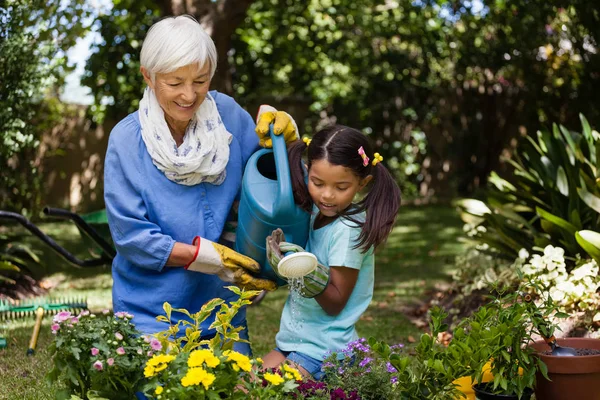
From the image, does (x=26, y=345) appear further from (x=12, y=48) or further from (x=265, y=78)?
(x=265, y=78)

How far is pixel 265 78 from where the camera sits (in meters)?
9.75

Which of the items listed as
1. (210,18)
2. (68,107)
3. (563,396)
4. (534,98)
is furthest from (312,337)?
(68,107)

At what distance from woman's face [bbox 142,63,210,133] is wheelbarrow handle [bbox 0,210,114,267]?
173cm

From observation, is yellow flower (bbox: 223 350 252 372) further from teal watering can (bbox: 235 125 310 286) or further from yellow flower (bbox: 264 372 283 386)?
teal watering can (bbox: 235 125 310 286)

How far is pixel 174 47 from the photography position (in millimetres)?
2605

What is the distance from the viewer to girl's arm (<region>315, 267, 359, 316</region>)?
2.73m

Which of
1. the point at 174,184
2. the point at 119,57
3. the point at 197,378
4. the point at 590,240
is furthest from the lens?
the point at 119,57

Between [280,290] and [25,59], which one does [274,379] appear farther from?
[280,290]

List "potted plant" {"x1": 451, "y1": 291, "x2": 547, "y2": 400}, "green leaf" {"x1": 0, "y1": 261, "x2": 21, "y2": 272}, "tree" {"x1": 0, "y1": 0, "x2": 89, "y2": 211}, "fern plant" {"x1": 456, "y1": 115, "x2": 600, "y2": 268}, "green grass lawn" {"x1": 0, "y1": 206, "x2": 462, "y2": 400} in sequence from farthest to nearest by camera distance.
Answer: "green leaf" {"x1": 0, "y1": 261, "x2": 21, "y2": 272}
"tree" {"x1": 0, "y1": 0, "x2": 89, "y2": 211}
"fern plant" {"x1": 456, "y1": 115, "x2": 600, "y2": 268}
"green grass lawn" {"x1": 0, "y1": 206, "x2": 462, "y2": 400}
"potted plant" {"x1": 451, "y1": 291, "x2": 547, "y2": 400}

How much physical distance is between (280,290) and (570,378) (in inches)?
149

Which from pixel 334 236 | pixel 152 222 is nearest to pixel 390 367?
pixel 334 236

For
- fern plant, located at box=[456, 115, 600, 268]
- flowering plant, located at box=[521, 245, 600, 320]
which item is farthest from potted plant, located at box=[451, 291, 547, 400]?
fern plant, located at box=[456, 115, 600, 268]

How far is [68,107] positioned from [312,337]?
7959 mm

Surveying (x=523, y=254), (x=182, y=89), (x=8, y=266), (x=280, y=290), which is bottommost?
(x=280, y=290)
